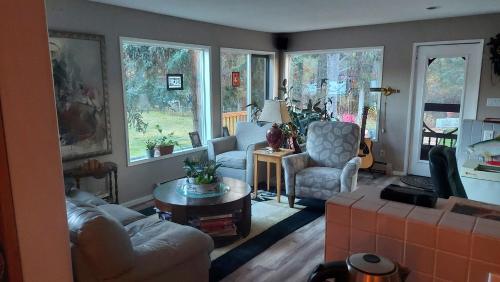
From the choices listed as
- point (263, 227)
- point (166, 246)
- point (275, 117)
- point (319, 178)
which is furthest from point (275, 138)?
point (166, 246)

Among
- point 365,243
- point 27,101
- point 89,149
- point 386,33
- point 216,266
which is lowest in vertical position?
point 216,266

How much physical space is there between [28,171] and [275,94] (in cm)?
574

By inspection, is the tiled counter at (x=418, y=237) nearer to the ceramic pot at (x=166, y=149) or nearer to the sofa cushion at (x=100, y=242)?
the sofa cushion at (x=100, y=242)

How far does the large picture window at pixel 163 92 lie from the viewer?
4414 mm

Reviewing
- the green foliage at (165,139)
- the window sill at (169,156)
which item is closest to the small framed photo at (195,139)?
the window sill at (169,156)

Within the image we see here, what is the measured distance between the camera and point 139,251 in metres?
2.00

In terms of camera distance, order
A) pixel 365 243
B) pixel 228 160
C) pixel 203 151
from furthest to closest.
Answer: pixel 203 151 < pixel 228 160 < pixel 365 243

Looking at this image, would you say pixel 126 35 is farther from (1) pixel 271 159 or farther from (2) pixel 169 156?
(1) pixel 271 159

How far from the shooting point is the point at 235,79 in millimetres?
5945

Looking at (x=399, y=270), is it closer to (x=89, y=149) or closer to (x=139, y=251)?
(x=139, y=251)

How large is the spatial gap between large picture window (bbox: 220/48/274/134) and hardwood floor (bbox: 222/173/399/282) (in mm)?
2819

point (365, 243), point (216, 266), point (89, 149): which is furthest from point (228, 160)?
point (365, 243)

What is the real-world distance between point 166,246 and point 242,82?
4394 millimetres

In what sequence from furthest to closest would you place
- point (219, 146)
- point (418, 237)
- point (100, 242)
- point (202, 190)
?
1. point (219, 146)
2. point (202, 190)
3. point (100, 242)
4. point (418, 237)
